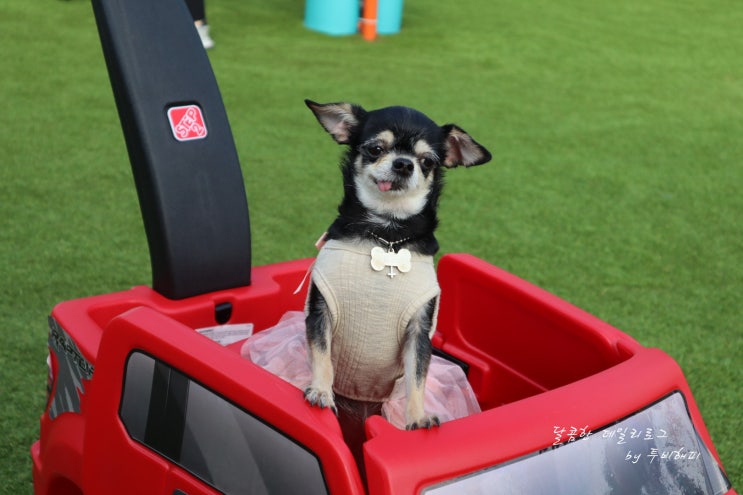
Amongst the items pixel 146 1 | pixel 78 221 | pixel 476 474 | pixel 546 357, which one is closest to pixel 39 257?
pixel 78 221

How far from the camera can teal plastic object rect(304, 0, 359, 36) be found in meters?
5.88

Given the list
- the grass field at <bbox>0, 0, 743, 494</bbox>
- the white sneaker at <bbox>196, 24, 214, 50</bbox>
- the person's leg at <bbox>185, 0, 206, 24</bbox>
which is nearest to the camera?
the grass field at <bbox>0, 0, 743, 494</bbox>

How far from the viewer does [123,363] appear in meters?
1.58

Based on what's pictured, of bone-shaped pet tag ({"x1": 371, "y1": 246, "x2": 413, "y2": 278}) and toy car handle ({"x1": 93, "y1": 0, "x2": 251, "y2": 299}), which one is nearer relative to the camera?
bone-shaped pet tag ({"x1": 371, "y1": 246, "x2": 413, "y2": 278})

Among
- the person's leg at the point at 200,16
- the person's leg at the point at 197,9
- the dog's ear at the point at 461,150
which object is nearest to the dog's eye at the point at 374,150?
the dog's ear at the point at 461,150

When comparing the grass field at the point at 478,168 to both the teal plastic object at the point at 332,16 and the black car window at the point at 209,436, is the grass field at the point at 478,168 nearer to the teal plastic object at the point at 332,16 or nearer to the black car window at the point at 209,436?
the teal plastic object at the point at 332,16

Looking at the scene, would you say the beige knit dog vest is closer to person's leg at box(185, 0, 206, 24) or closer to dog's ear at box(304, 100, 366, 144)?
dog's ear at box(304, 100, 366, 144)

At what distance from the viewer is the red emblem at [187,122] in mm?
1912

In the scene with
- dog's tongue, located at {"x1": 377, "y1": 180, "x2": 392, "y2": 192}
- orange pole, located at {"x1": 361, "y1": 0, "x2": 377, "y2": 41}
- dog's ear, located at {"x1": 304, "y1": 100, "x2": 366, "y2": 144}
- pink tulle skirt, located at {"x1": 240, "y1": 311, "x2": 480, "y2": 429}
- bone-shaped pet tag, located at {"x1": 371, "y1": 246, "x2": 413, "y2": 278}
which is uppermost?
dog's ear, located at {"x1": 304, "y1": 100, "x2": 366, "y2": 144}

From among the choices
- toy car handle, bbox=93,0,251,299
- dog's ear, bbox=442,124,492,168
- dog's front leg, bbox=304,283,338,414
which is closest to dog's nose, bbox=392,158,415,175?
dog's ear, bbox=442,124,492,168

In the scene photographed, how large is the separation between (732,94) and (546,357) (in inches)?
161

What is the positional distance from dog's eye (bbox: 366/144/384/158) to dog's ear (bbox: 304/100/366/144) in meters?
0.07

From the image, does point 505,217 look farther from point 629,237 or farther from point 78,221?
point 78,221

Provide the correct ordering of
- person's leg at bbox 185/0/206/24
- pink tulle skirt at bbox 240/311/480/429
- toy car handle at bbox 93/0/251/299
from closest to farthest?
pink tulle skirt at bbox 240/311/480/429 → toy car handle at bbox 93/0/251/299 → person's leg at bbox 185/0/206/24
